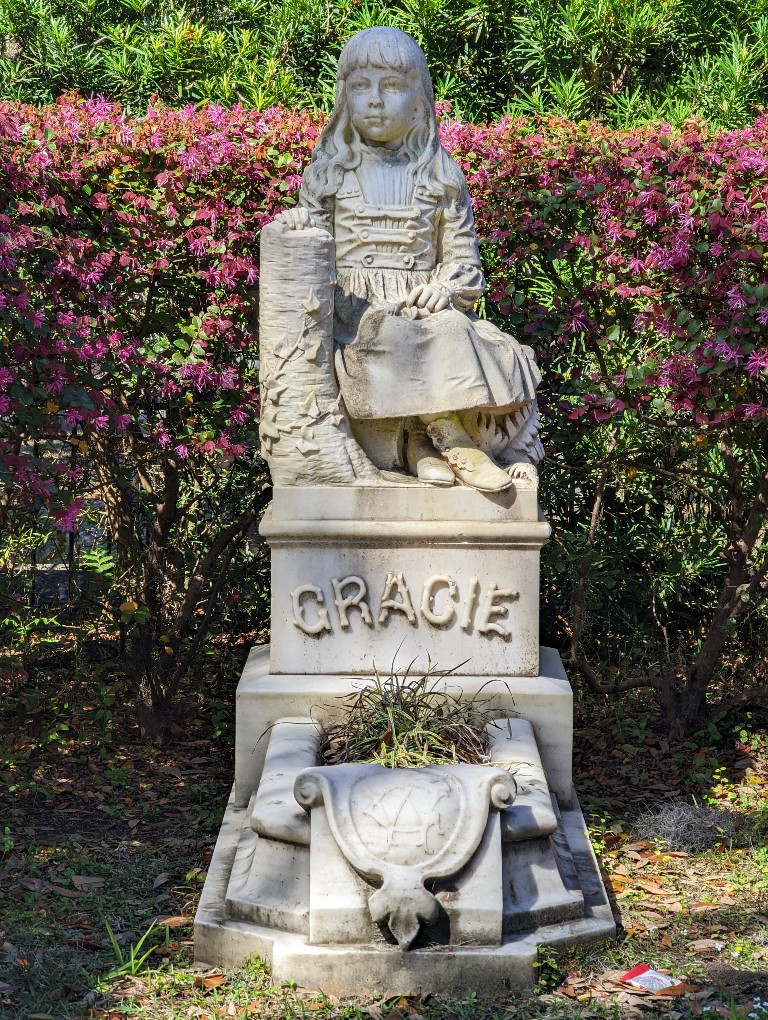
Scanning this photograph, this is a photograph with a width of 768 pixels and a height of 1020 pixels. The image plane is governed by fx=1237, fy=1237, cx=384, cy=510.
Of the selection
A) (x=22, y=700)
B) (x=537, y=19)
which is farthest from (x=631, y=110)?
(x=22, y=700)

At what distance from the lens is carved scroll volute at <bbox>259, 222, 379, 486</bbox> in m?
3.93

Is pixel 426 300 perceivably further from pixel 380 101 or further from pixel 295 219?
pixel 380 101

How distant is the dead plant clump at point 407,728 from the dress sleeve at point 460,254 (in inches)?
53.1

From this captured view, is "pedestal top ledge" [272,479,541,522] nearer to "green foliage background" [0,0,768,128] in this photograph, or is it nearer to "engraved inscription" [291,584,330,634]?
"engraved inscription" [291,584,330,634]

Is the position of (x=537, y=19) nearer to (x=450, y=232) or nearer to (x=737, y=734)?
(x=450, y=232)

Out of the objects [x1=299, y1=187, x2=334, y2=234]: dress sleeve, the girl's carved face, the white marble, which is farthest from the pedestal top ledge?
the girl's carved face

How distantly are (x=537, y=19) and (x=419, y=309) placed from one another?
4836 mm

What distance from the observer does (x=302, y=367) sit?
3.97 metres

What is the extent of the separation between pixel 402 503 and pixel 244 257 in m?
1.50

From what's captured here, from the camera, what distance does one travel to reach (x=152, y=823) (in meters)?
4.37

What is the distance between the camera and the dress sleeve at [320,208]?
14.1ft

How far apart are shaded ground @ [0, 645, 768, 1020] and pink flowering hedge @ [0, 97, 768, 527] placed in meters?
1.10

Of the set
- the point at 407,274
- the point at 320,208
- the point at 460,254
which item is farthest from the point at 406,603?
the point at 320,208

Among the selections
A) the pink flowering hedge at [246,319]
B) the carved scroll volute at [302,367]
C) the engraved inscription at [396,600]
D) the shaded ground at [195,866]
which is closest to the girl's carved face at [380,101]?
the carved scroll volute at [302,367]
